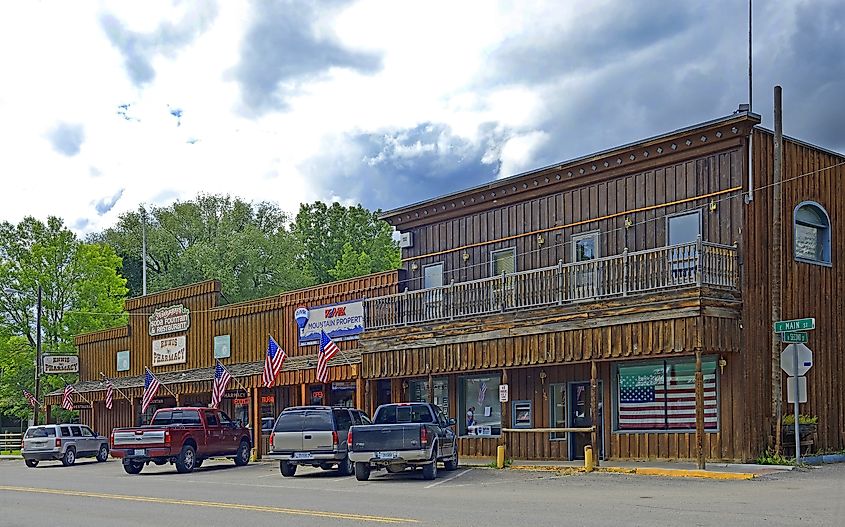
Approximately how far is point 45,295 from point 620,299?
38297 mm

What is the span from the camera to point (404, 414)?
82.4ft

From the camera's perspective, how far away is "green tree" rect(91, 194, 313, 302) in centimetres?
7231

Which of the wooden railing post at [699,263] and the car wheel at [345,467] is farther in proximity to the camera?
the car wheel at [345,467]


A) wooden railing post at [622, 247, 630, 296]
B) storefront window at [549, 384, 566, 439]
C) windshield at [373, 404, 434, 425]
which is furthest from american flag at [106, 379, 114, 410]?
wooden railing post at [622, 247, 630, 296]

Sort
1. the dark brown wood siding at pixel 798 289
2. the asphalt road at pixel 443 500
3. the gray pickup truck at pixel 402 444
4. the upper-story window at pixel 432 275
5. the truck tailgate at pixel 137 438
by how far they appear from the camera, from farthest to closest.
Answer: the upper-story window at pixel 432 275 → the truck tailgate at pixel 137 438 → the dark brown wood siding at pixel 798 289 → the gray pickup truck at pixel 402 444 → the asphalt road at pixel 443 500

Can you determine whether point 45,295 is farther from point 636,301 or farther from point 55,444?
point 636,301

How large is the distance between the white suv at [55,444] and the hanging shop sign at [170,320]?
5.83 meters

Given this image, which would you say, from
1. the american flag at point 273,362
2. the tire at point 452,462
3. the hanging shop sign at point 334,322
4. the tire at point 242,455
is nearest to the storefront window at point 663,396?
the tire at point 452,462

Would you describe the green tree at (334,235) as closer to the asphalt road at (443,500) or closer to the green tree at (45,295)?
the green tree at (45,295)

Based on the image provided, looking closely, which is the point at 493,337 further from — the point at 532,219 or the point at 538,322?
the point at 532,219

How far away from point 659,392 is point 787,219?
503 cm

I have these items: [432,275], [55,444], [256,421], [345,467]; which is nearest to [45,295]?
[55,444]

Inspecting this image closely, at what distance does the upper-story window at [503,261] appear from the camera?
99.1 ft

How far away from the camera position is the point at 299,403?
38.5 m
